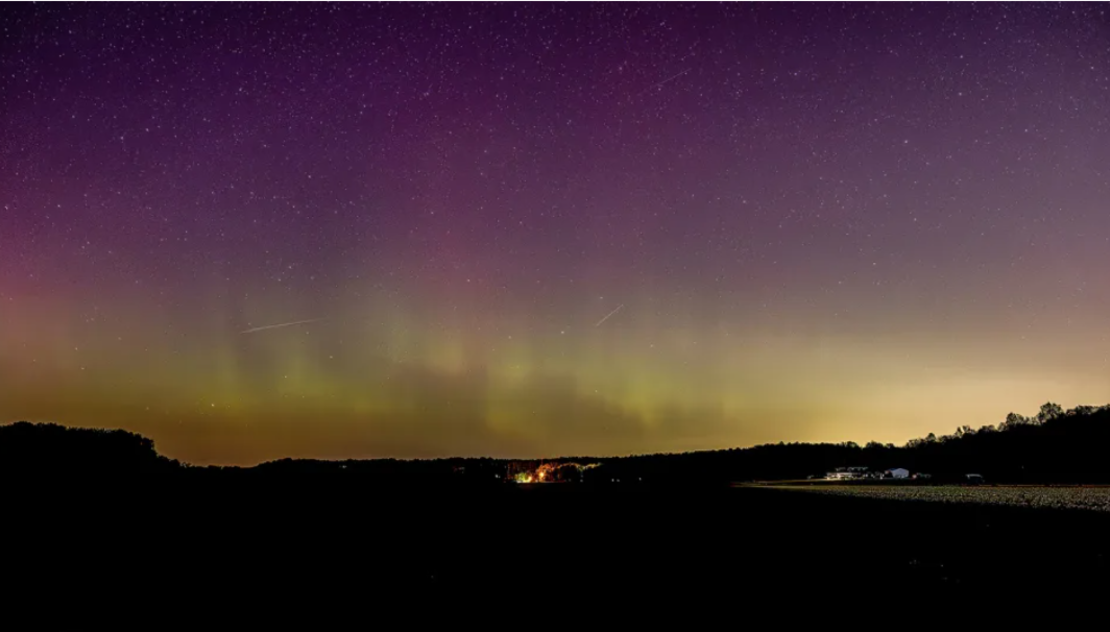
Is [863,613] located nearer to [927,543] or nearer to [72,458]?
[927,543]

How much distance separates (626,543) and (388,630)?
56.9 feet

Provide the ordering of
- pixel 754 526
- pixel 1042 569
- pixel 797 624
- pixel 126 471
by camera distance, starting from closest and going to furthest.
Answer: pixel 797 624, pixel 1042 569, pixel 754 526, pixel 126 471

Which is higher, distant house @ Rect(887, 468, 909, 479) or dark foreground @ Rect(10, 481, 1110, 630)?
dark foreground @ Rect(10, 481, 1110, 630)

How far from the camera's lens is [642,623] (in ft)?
45.2

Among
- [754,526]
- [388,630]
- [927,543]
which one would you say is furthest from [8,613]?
[754,526]

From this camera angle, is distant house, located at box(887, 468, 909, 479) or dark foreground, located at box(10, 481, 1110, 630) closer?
dark foreground, located at box(10, 481, 1110, 630)

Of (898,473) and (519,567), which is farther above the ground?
(519,567)

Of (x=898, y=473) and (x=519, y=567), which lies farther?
(x=898, y=473)

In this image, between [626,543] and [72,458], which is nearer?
[626,543]

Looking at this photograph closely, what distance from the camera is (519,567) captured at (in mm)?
22203

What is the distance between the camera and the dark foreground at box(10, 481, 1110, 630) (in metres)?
15.9

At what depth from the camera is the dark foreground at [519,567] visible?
15875mm

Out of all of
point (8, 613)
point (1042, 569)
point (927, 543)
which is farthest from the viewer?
point (927, 543)

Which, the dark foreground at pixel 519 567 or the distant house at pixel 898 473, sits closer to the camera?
the dark foreground at pixel 519 567
